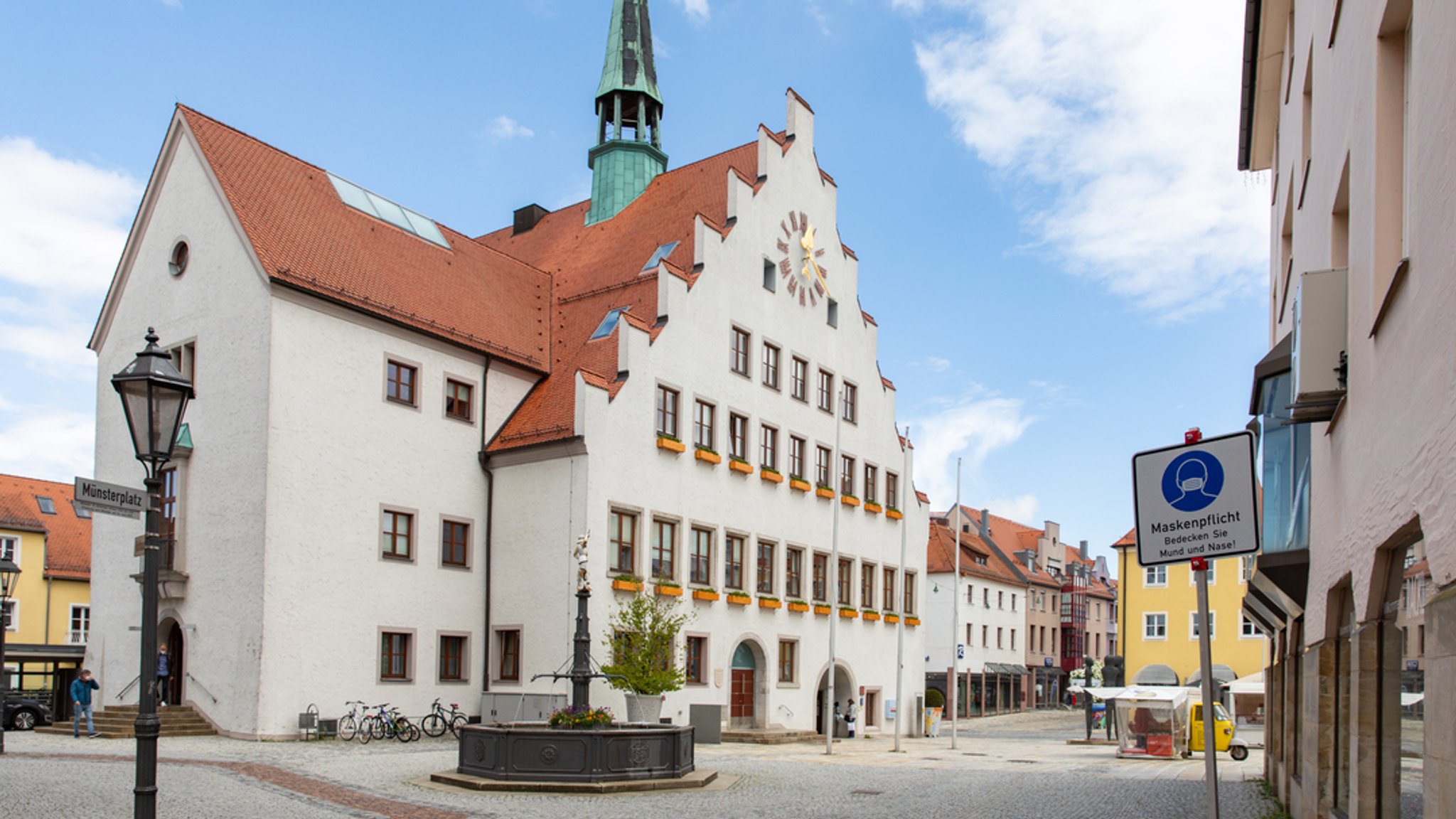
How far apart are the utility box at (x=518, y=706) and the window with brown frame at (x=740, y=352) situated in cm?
1151

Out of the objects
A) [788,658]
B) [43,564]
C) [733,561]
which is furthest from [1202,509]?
[43,564]

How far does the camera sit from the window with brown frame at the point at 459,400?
109ft

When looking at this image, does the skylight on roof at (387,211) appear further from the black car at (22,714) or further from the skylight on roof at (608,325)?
the black car at (22,714)

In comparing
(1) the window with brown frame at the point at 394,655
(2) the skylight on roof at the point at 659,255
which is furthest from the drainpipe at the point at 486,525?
(2) the skylight on roof at the point at 659,255

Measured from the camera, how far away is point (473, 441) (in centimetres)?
3366

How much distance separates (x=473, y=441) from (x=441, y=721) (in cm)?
741

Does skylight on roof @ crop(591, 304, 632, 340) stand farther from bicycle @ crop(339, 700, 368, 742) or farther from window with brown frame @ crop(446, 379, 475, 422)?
bicycle @ crop(339, 700, 368, 742)

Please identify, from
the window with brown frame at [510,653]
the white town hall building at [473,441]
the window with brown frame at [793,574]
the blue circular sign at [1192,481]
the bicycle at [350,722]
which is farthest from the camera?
the window with brown frame at [793,574]

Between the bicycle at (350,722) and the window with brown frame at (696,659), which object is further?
the window with brown frame at (696,659)

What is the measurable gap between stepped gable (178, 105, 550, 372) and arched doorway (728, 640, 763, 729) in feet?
33.4

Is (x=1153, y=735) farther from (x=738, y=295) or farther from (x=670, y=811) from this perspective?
(x=670, y=811)

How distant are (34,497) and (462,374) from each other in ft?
107

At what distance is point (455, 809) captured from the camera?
51.1 ft

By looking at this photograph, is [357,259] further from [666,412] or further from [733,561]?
[733,561]
